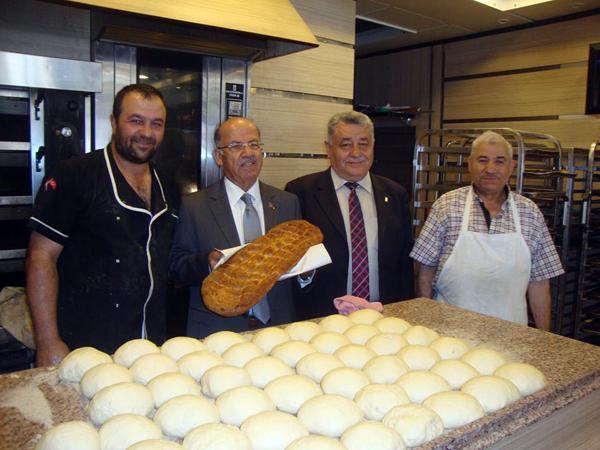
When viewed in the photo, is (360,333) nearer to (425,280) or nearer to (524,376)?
(524,376)

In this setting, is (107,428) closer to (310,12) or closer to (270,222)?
(270,222)

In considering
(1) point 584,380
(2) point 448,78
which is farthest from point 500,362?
Result: (2) point 448,78

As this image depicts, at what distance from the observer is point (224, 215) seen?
1984 millimetres

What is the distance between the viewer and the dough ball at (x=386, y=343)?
1336 millimetres

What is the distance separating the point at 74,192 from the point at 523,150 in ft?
8.63

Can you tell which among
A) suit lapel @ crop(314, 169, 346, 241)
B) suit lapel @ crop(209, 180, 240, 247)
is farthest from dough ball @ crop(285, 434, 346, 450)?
suit lapel @ crop(314, 169, 346, 241)

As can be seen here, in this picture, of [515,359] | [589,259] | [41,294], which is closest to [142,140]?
[41,294]

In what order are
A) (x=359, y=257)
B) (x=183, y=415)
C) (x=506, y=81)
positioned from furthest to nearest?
(x=506, y=81)
(x=359, y=257)
(x=183, y=415)

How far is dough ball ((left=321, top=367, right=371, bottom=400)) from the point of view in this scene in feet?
3.60

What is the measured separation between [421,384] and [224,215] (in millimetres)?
1107

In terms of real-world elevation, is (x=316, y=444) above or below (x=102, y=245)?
below

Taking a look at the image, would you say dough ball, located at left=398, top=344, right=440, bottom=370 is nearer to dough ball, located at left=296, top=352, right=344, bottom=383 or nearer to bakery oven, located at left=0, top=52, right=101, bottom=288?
dough ball, located at left=296, top=352, right=344, bottom=383

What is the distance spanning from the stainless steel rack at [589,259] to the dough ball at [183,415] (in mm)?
3582

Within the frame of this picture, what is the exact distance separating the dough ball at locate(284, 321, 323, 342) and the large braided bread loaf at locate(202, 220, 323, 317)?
130 millimetres
